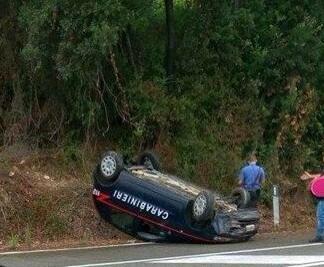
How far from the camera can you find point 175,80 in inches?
754

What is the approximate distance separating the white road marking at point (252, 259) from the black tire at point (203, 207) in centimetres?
170

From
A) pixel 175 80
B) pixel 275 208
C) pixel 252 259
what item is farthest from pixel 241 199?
pixel 175 80

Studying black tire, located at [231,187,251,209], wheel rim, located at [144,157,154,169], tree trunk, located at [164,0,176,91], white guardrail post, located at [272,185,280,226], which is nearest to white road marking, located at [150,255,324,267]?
black tire, located at [231,187,251,209]

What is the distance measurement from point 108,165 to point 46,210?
1.69 m

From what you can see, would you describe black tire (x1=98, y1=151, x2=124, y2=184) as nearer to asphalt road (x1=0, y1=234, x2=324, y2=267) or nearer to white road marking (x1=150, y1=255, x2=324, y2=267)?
asphalt road (x1=0, y1=234, x2=324, y2=267)

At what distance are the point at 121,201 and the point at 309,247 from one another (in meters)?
3.65

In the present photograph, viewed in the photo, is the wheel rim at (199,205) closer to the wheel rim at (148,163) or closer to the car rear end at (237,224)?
the car rear end at (237,224)

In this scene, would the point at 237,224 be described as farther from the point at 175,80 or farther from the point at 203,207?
the point at 175,80

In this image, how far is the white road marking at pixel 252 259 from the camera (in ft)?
36.3

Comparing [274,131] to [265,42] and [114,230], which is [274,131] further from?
[114,230]

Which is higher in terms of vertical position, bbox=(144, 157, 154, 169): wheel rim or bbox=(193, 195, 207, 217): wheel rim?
bbox=(144, 157, 154, 169): wheel rim

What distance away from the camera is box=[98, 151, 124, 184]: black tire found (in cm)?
1465

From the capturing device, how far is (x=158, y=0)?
1930 cm

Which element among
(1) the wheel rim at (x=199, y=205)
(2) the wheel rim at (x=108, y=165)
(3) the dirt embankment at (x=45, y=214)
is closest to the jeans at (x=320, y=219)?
(1) the wheel rim at (x=199, y=205)
